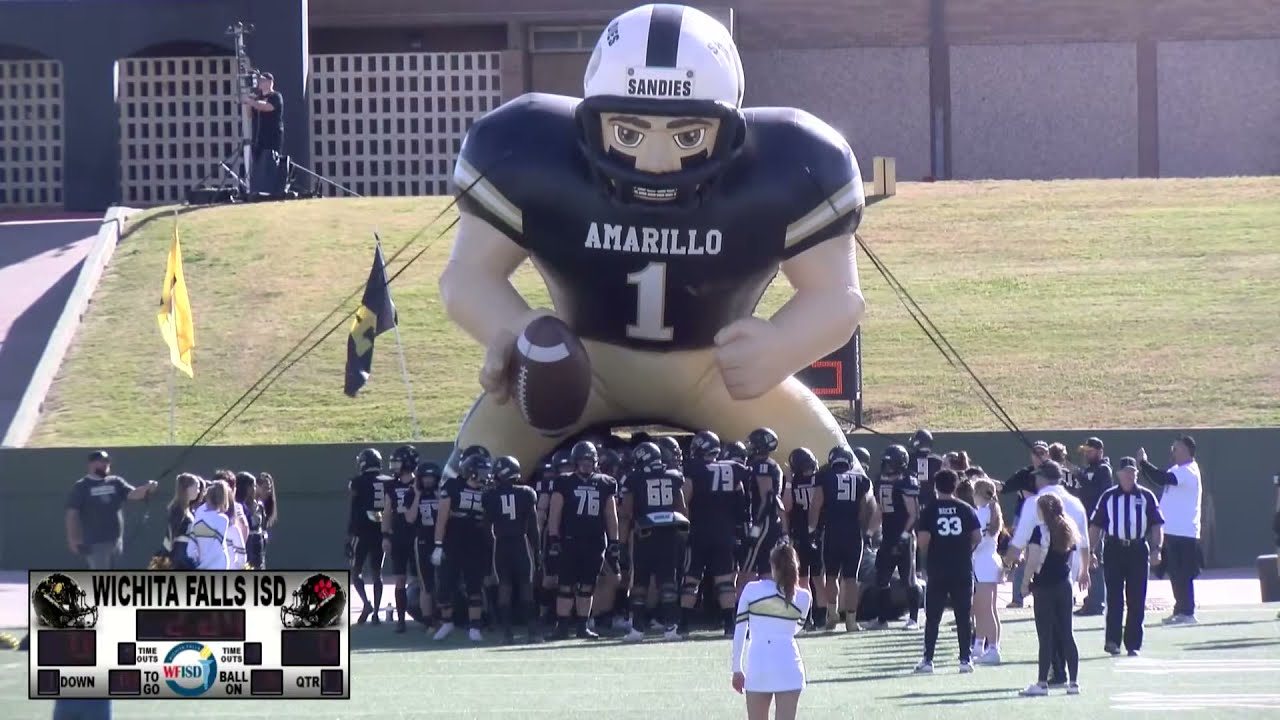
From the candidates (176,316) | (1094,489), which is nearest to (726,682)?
(1094,489)

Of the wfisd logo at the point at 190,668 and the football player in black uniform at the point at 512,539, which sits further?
the football player in black uniform at the point at 512,539

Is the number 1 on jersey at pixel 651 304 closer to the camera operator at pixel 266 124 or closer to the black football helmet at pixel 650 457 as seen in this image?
the black football helmet at pixel 650 457

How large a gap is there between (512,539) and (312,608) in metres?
5.79

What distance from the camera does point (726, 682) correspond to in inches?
462

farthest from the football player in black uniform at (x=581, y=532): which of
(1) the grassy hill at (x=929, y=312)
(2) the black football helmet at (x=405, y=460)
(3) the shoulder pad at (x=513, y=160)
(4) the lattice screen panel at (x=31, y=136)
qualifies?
(4) the lattice screen panel at (x=31, y=136)

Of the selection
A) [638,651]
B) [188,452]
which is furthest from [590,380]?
[188,452]

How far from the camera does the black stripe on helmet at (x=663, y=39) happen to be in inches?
500

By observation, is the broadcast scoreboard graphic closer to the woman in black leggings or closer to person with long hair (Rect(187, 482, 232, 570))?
person with long hair (Rect(187, 482, 232, 570))

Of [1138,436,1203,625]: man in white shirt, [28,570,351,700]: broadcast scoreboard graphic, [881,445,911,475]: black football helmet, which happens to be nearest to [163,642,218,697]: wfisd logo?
[28,570,351,700]: broadcast scoreboard graphic

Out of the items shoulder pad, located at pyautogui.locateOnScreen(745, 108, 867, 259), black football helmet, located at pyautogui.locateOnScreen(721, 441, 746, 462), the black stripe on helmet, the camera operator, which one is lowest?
black football helmet, located at pyautogui.locateOnScreen(721, 441, 746, 462)

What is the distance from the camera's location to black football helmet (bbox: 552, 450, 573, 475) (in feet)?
44.8

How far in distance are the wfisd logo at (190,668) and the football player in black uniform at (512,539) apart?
5.51 metres

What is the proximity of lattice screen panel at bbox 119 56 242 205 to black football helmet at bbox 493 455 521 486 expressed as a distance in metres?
17.4

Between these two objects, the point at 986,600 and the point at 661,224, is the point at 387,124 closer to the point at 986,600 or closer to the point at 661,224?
the point at 661,224
